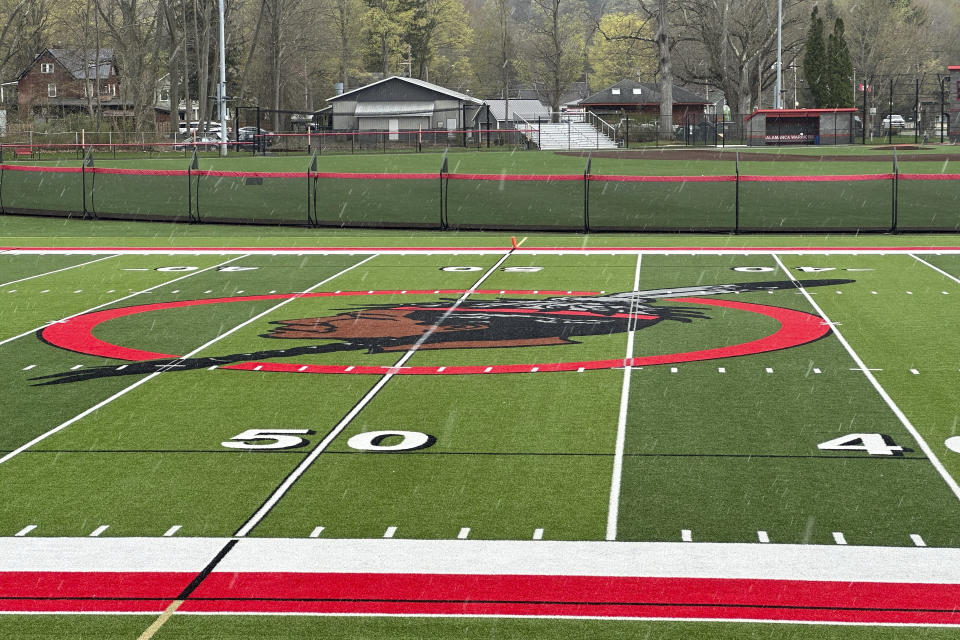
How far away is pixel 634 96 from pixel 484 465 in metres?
95.2

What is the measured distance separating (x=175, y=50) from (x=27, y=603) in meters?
78.9

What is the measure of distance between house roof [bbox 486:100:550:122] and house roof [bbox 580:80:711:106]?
14.9ft

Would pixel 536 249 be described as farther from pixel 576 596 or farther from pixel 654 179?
pixel 576 596

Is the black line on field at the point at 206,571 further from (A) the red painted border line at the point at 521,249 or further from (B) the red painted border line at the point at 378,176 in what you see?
(B) the red painted border line at the point at 378,176

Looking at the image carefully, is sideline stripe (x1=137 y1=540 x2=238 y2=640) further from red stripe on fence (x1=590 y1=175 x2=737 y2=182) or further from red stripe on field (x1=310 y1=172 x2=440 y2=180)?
red stripe on field (x1=310 y1=172 x2=440 y2=180)

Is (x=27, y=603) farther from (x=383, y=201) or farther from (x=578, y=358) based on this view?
(x=383, y=201)

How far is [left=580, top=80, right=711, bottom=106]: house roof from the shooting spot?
3942 inches

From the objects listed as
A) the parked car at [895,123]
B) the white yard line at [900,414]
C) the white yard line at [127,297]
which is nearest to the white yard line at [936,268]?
the white yard line at [900,414]

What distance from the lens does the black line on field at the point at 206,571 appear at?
6762 mm

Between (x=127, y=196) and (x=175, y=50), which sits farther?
(x=175, y=50)

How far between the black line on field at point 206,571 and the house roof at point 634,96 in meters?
95.0

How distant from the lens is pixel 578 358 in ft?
45.4

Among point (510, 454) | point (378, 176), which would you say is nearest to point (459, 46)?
point (378, 176)

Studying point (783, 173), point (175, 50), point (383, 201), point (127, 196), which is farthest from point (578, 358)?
point (175, 50)
